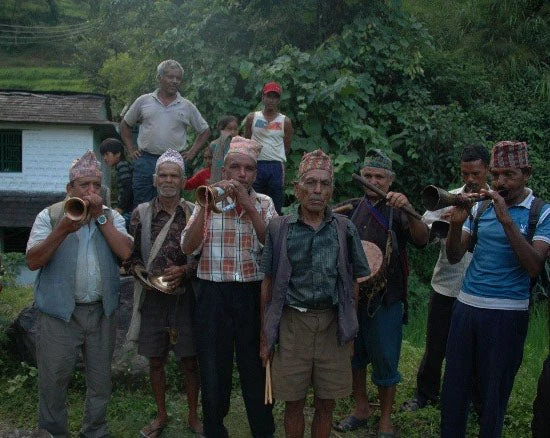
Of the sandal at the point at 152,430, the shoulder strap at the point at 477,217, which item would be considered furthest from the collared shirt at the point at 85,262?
the shoulder strap at the point at 477,217

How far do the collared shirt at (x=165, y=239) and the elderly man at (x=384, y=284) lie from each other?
1381 mm

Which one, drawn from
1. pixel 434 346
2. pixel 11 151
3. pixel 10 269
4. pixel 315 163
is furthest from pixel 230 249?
pixel 11 151

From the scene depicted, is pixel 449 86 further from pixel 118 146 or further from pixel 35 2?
pixel 35 2

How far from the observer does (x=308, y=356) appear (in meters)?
4.23

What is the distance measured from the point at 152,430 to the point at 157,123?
10.2 ft

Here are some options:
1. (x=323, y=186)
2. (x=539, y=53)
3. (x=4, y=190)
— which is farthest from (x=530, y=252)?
(x=4, y=190)

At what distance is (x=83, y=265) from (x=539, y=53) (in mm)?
11739

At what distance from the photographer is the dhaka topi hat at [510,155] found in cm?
408

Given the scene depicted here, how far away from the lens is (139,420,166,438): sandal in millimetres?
5047

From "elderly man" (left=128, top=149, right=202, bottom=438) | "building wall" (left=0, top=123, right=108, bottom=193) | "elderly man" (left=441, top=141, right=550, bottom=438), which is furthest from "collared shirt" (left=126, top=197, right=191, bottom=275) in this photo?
"building wall" (left=0, top=123, right=108, bottom=193)

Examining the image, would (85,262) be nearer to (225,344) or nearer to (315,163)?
(225,344)

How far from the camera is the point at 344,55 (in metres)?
10.4

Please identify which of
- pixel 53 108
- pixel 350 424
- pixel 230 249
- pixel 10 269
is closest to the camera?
pixel 230 249

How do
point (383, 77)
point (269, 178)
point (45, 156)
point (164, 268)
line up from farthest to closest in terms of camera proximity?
point (45, 156) → point (383, 77) → point (269, 178) → point (164, 268)
